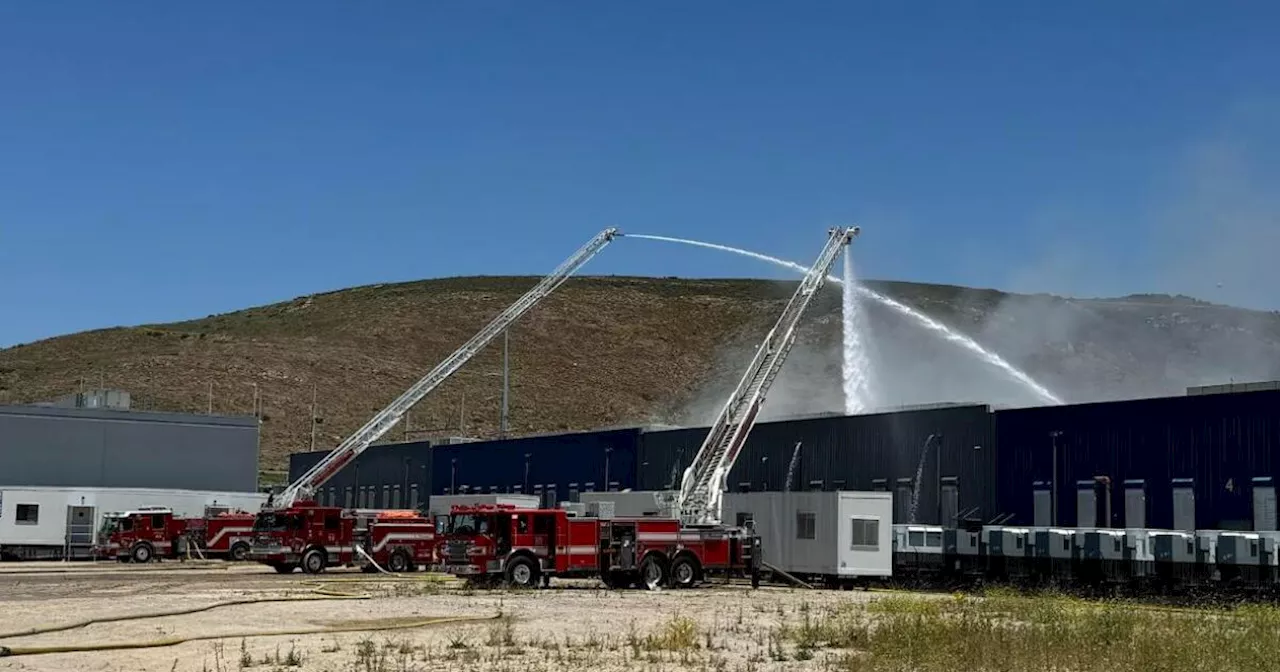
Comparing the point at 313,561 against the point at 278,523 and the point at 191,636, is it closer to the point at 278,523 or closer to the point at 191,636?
the point at 278,523

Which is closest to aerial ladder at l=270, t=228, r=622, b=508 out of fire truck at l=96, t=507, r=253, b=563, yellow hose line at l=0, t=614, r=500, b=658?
fire truck at l=96, t=507, r=253, b=563

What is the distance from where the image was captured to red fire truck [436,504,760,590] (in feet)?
146

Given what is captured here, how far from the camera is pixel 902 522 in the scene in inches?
2162

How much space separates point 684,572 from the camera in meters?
45.1

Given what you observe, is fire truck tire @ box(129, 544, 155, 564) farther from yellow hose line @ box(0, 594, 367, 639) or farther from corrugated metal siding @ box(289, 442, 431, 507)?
yellow hose line @ box(0, 594, 367, 639)

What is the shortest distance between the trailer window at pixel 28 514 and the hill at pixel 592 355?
49.0 m

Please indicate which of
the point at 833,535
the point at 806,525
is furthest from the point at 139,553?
the point at 833,535

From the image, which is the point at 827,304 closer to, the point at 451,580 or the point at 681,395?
the point at 681,395

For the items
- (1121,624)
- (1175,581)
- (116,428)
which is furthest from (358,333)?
(1121,624)

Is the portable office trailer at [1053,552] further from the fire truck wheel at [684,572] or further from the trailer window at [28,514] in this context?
the trailer window at [28,514]

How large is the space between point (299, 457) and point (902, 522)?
54329mm

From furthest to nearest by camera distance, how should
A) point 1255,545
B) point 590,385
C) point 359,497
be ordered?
point 590,385 → point 359,497 → point 1255,545

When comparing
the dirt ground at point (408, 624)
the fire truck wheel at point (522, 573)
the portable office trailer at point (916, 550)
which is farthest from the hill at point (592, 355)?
the dirt ground at point (408, 624)

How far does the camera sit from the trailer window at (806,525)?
47562 millimetres
